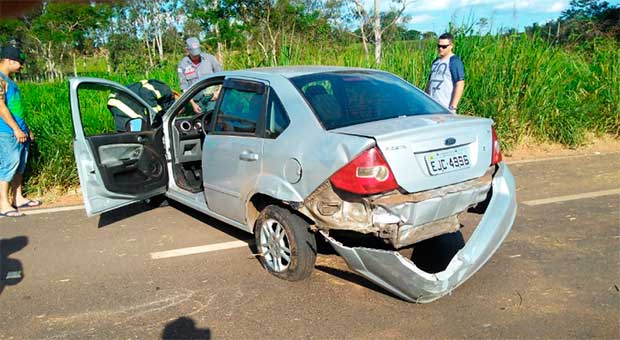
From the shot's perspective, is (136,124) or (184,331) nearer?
(184,331)

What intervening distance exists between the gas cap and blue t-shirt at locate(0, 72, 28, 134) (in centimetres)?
381

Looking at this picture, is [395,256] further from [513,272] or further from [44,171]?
[44,171]

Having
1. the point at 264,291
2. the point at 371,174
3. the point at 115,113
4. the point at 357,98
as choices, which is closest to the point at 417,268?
the point at 371,174

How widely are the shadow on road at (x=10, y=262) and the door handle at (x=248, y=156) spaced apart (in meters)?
2.06

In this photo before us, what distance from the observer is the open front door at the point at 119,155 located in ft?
16.2

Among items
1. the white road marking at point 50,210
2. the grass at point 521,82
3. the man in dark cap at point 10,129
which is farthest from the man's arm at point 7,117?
the grass at point 521,82

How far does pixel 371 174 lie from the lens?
3.25 meters

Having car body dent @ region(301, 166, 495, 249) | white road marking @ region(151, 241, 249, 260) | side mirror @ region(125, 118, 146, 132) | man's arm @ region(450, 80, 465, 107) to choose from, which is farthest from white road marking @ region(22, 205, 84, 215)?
man's arm @ region(450, 80, 465, 107)

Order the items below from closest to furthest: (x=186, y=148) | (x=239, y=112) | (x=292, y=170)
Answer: (x=292, y=170)
(x=239, y=112)
(x=186, y=148)

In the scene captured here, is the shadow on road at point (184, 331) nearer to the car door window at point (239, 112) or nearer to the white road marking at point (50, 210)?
the car door window at point (239, 112)

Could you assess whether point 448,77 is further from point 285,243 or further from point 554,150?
point 285,243

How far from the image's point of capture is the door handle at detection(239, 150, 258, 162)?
4023 millimetres

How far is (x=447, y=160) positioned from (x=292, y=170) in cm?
107

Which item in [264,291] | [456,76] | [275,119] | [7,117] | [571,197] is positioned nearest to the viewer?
[264,291]
